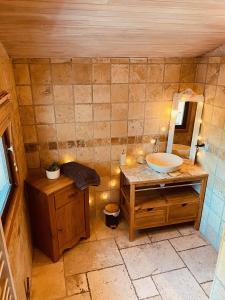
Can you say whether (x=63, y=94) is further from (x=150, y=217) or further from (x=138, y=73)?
(x=150, y=217)

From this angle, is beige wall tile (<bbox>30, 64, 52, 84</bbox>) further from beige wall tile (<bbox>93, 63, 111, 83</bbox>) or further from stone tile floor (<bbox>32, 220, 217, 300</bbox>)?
stone tile floor (<bbox>32, 220, 217, 300</bbox>)

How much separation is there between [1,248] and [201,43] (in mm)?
2197

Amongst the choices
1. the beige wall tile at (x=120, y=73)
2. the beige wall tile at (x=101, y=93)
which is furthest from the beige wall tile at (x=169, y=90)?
the beige wall tile at (x=101, y=93)

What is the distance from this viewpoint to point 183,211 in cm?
257

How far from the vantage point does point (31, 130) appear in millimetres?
2336

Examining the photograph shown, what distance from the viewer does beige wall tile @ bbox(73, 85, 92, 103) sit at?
2.30 m

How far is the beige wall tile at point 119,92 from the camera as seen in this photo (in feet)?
7.85

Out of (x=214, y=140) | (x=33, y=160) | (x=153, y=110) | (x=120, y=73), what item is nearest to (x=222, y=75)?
(x=214, y=140)

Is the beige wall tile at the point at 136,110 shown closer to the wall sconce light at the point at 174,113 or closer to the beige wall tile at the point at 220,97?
the wall sconce light at the point at 174,113

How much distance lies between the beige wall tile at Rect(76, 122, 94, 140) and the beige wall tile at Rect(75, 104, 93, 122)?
0.18 feet

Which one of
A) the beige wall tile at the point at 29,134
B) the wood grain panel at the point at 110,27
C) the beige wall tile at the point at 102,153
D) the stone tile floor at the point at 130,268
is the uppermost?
the wood grain panel at the point at 110,27

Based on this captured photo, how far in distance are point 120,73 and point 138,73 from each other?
20 centimetres

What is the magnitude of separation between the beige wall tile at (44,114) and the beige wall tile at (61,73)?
0.27 m

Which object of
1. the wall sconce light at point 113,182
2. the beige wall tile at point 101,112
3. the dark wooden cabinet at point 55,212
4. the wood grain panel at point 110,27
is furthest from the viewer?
the wall sconce light at point 113,182
